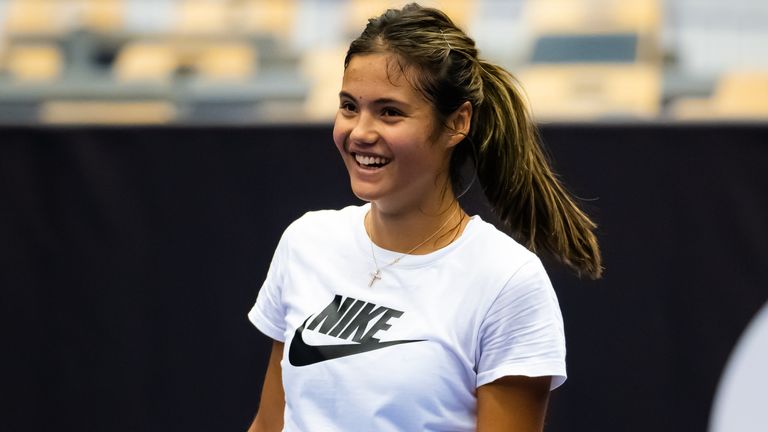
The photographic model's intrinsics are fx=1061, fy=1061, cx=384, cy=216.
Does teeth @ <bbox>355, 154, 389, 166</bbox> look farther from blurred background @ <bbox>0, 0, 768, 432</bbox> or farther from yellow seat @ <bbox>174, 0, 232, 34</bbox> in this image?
yellow seat @ <bbox>174, 0, 232, 34</bbox>

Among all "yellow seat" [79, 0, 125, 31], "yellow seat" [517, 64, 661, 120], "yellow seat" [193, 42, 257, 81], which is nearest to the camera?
"yellow seat" [517, 64, 661, 120]

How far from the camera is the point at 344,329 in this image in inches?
58.7

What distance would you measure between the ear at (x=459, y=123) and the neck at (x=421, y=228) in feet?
0.31

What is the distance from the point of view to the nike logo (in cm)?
147

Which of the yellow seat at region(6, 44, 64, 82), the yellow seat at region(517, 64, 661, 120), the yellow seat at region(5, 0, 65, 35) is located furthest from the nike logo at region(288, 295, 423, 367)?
the yellow seat at region(5, 0, 65, 35)

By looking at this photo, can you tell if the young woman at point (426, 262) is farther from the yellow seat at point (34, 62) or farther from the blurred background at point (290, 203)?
the yellow seat at point (34, 62)

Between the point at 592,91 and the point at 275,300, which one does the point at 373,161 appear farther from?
the point at 592,91

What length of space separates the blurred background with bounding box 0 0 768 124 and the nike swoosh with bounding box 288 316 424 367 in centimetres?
166

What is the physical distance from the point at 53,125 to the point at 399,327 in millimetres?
2124

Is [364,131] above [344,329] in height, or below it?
above

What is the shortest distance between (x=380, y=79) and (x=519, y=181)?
29cm

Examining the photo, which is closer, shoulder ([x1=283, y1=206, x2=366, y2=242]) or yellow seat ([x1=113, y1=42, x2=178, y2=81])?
shoulder ([x1=283, y1=206, x2=366, y2=242])

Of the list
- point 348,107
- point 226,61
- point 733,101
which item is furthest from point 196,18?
point 348,107

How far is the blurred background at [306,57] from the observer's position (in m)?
3.22
